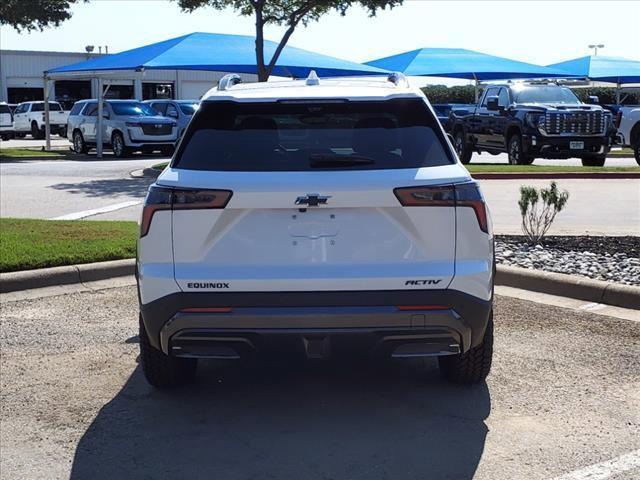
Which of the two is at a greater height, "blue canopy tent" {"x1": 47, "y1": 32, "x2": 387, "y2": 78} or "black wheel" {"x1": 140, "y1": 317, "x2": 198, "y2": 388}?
"blue canopy tent" {"x1": 47, "y1": 32, "x2": 387, "y2": 78}

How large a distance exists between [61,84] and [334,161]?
64.9 metres

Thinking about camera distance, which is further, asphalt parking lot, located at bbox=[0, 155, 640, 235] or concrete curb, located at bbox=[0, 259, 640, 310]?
asphalt parking lot, located at bbox=[0, 155, 640, 235]

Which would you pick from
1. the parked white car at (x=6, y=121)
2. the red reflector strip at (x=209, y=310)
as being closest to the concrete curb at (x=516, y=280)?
the red reflector strip at (x=209, y=310)

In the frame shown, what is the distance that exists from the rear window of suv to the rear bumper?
66cm

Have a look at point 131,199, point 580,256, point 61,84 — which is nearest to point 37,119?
point 61,84

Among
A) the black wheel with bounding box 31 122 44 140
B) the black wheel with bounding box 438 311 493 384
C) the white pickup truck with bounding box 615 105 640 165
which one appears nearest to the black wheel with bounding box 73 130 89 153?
the white pickup truck with bounding box 615 105 640 165

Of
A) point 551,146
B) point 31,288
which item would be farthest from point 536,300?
point 551,146

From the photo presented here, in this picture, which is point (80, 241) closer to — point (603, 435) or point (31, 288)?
point (31, 288)

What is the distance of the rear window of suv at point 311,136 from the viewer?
4699 millimetres

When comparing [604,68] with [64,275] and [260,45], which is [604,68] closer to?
[260,45]

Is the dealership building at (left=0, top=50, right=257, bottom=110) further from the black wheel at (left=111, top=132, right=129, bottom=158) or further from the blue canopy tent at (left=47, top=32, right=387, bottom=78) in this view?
the blue canopy tent at (left=47, top=32, right=387, bottom=78)

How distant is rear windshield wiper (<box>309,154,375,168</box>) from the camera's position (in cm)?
462

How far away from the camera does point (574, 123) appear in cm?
2161

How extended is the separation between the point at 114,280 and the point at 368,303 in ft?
15.3
